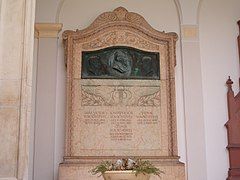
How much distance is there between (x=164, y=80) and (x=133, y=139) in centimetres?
104

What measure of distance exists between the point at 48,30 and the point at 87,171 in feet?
7.60

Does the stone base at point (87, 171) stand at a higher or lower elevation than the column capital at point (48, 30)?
lower

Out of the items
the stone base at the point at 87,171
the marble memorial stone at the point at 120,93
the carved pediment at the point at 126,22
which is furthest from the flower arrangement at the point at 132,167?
the carved pediment at the point at 126,22

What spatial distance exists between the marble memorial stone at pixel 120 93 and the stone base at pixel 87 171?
0.01 m

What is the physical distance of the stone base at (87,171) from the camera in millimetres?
5852

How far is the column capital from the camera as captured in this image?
6.57m

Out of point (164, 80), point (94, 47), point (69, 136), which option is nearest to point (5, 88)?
point (69, 136)

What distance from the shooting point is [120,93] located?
639cm

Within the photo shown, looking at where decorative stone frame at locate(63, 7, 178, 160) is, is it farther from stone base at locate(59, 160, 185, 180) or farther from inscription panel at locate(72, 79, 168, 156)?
stone base at locate(59, 160, 185, 180)

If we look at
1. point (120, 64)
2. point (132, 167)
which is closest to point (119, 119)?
point (120, 64)

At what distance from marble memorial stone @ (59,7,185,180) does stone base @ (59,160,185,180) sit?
0.01m

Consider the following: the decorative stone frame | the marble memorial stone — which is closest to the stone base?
the marble memorial stone

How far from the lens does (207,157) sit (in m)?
6.46

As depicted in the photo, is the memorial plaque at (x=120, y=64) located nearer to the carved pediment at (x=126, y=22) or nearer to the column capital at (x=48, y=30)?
the carved pediment at (x=126, y=22)
